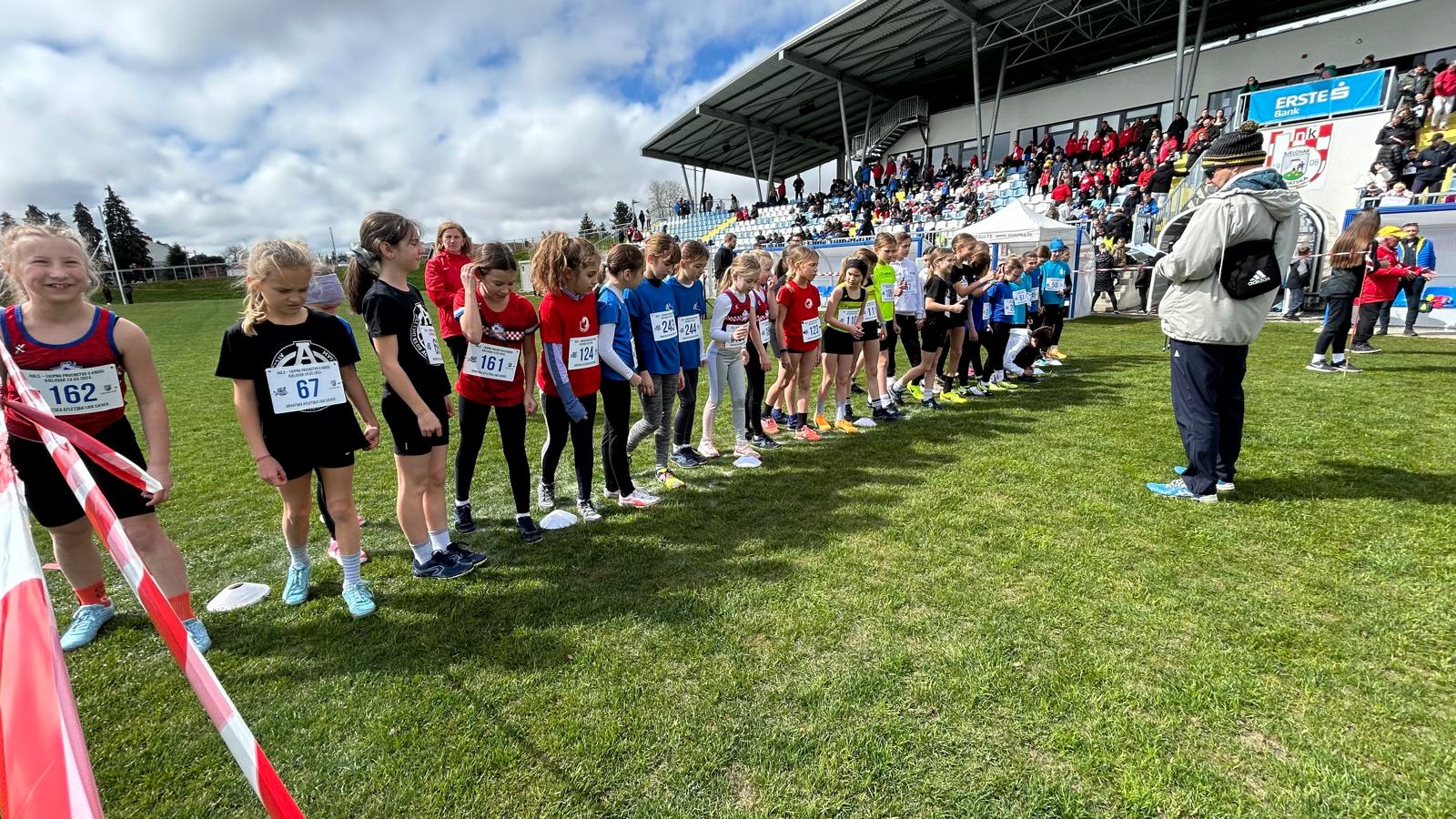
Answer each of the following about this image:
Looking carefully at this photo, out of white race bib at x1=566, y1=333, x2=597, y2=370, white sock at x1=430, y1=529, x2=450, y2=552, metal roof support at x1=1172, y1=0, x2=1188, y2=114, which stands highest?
metal roof support at x1=1172, y1=0, x2=1188, y2=114

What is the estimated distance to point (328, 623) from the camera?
3135mm

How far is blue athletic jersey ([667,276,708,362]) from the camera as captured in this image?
190 inches

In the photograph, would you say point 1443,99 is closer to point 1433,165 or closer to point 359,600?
point 1433,165

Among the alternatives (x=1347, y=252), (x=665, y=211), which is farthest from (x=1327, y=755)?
(x=665, y=211)

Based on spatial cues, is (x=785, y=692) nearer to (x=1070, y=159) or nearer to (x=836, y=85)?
(x=1070, y=159)

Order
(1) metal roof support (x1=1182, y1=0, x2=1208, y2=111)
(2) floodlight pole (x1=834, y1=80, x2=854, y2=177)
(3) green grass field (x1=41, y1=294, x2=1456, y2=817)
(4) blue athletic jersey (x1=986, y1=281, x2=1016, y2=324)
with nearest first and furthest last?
1. (3) green grass field (x1=41, y1=294, x2=1456, y2=817)
2. (4) blue athletic jersey (x1=986, y1=281, x2=1016, y2=324)
3. (1) metal roof support (x1=1182, y1=0, x2=1208, y2=111)
4. (2) floodlight pole (x1=834, y1=80, x2=854, y2=177)

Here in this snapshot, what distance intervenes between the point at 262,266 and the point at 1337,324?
38.1ft

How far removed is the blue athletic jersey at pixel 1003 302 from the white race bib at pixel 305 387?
7.42m

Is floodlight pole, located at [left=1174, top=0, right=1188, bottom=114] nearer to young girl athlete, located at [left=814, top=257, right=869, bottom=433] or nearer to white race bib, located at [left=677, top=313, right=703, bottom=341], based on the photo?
young girl athlete, located at [left=814, top=257, right=869, bottom=433]

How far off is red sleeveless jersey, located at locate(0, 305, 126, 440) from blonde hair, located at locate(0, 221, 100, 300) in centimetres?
12

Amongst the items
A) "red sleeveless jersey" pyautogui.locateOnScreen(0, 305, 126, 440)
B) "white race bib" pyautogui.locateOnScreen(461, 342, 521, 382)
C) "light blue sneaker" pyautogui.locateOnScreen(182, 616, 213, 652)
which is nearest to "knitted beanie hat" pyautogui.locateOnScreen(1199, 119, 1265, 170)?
"white race bib" pyautogui.locateOnScreen(461, 342, 521, 382)

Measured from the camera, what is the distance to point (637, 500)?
463cm

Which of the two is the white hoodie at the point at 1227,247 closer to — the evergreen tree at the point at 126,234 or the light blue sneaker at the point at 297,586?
the light blue sneaker at the point at 297,586

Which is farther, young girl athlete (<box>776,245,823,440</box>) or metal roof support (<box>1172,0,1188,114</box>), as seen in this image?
metal roof support (<box>1172,0,1188,114</box>)
